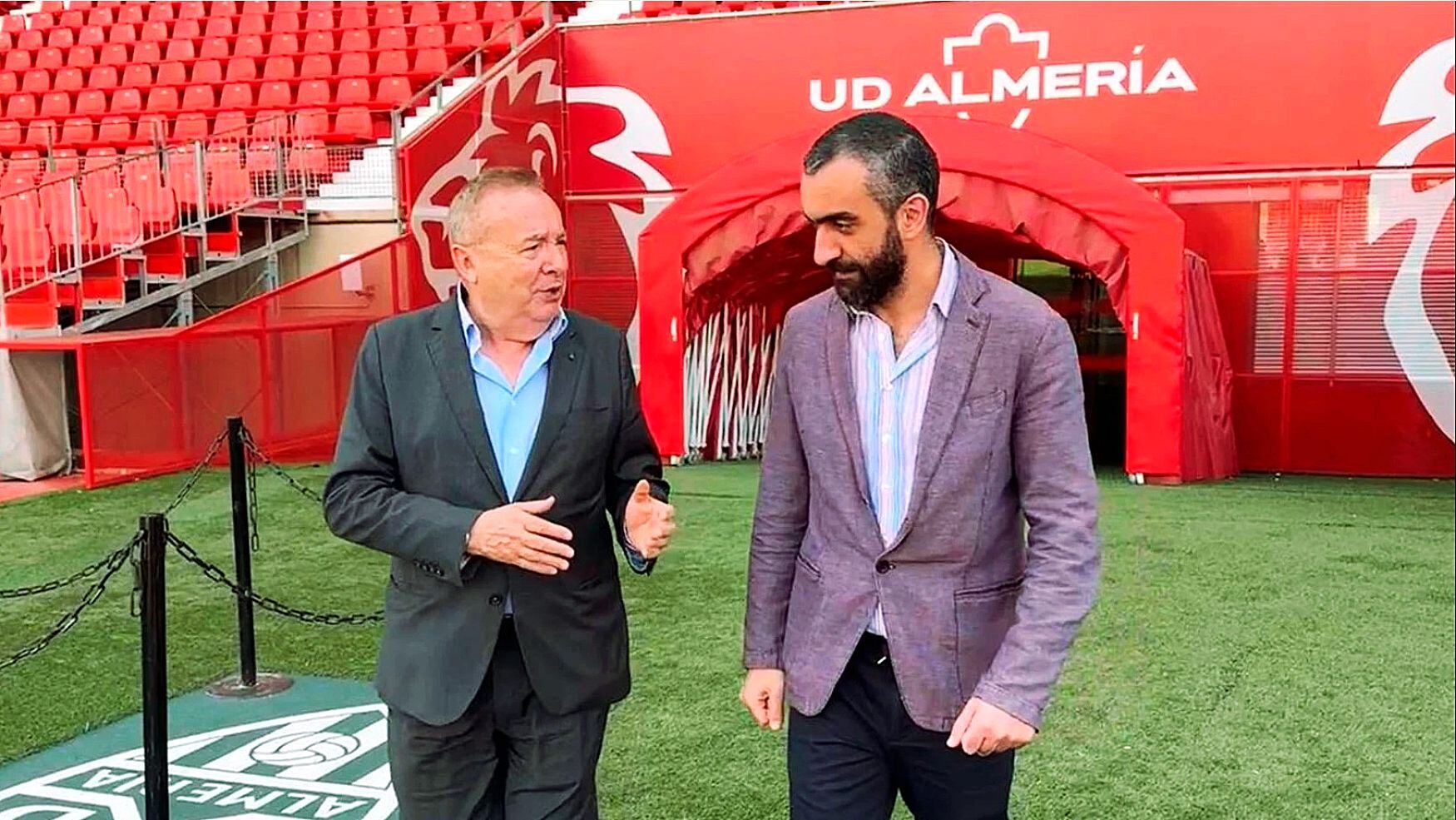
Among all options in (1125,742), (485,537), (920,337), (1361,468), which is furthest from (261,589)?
(1361,468)

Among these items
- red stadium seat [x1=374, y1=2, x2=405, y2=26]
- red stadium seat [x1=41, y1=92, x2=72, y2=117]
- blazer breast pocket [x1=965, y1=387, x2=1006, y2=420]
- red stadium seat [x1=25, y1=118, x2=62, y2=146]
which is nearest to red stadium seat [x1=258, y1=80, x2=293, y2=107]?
red stadium seat [x1=374, y1=2, x2=405, y2=26]

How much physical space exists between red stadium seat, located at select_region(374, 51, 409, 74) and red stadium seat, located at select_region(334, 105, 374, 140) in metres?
1.14

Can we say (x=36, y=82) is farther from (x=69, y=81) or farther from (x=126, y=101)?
(x=126, y=101)

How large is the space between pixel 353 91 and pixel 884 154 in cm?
1389

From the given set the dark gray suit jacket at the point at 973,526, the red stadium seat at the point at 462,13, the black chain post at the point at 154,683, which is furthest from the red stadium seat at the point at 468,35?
the dark gray suit jacket at the point at 973,526

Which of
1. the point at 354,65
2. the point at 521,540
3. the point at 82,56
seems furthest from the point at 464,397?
→ the point at 82,56

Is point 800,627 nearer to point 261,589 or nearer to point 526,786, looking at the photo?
point 526,786

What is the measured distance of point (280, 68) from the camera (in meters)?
15.5

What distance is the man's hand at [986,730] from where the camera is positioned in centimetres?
194

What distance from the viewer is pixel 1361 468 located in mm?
A: 10258

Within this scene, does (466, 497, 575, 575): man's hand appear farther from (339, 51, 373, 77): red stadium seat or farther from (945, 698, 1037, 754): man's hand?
(339, 51, 373, 77): red stadium seat

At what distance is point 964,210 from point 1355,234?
11.7ft

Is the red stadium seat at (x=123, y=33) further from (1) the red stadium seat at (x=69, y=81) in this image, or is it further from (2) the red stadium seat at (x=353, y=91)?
(2) the red stadium seat at (x=353, y=91)

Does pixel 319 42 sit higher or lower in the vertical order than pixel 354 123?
higher
